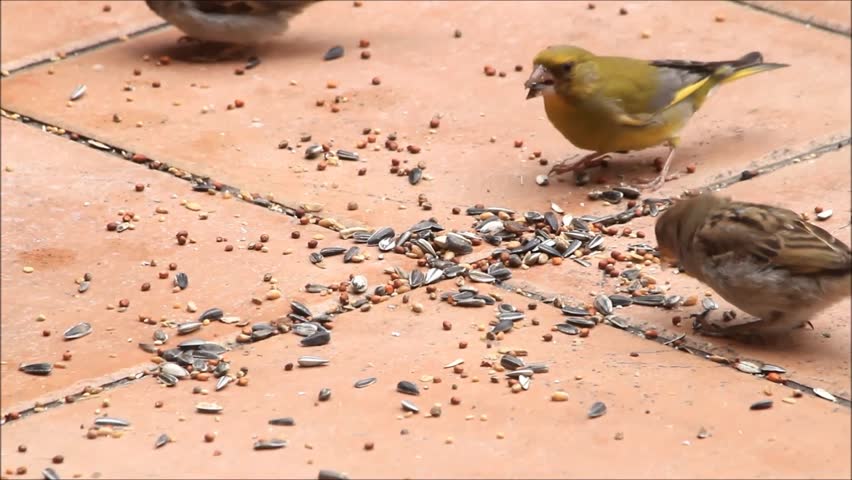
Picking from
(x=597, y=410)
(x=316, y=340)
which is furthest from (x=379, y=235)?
(x=597, y=410)

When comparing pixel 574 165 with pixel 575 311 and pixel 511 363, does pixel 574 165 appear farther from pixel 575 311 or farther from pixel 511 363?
pixel 511 363

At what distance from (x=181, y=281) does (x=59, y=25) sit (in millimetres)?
3234

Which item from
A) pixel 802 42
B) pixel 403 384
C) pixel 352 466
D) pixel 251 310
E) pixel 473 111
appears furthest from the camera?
pixel 802 42

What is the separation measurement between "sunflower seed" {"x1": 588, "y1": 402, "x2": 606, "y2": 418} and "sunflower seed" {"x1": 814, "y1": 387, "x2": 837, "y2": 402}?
25.0 inches

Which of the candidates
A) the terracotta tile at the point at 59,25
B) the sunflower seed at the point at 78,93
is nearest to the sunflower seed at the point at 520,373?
the sunflower seed at the point at 78,93

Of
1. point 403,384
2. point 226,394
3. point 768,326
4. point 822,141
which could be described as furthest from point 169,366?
point 822,141

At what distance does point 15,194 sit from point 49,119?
894mm

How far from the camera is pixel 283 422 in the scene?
443cm

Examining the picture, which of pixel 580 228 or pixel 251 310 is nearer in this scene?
pixel 251 310

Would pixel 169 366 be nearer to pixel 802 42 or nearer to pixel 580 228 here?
pixel 580 228

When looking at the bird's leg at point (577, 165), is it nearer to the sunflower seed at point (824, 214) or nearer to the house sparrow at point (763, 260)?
the sunflower seed at point (824, 214)

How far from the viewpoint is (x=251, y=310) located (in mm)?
5246

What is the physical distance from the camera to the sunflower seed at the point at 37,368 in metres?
4.82

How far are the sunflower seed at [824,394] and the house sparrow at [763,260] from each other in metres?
0.26
